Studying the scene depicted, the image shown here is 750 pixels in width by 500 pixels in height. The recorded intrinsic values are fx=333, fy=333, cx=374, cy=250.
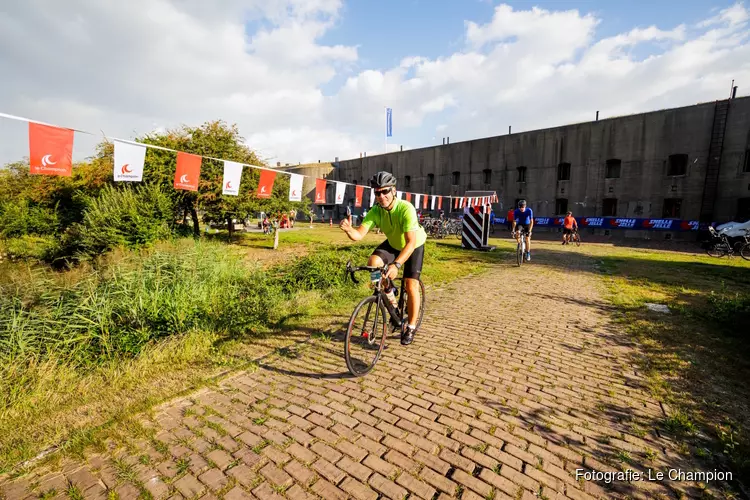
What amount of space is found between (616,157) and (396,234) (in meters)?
27.7

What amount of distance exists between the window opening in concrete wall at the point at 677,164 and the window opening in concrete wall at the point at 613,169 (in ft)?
9.40

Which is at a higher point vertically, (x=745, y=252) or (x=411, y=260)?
(x=745, y=252)

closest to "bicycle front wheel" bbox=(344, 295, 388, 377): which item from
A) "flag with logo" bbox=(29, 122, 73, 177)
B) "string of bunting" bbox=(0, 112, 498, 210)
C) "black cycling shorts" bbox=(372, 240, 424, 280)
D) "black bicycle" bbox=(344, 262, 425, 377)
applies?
"black bicycle" bbox=(344, 262, 425, 377)

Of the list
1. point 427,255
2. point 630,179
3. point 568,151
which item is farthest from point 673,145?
point 427,255

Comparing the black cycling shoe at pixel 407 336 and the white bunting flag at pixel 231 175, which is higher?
the white bunting flag at pixel 231 175

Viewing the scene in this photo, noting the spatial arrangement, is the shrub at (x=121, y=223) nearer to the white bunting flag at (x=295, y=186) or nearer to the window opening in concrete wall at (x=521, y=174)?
the white bunting flag at (x=295, y=186)

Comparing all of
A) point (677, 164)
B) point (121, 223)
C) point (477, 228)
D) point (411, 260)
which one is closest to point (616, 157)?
point (677, 164)

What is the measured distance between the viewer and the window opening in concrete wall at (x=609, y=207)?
24.9 metres

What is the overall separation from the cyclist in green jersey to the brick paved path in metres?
0.76

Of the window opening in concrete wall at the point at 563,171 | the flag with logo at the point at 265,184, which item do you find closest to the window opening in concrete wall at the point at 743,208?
the window opening in concrete wall at the point at 563,171

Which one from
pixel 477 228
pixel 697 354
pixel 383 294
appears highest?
pixel 477 228

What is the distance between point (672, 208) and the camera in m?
22.8

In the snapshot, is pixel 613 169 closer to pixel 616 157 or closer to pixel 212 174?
pixel 616 157

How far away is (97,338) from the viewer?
15.1ft
